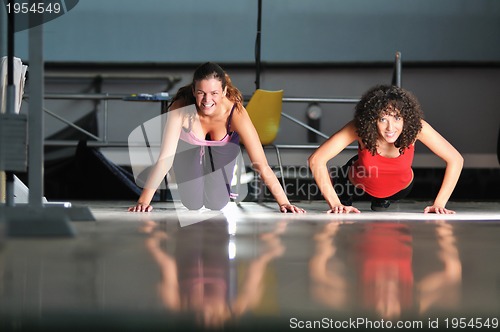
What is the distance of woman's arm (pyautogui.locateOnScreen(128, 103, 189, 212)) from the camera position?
2.59 m

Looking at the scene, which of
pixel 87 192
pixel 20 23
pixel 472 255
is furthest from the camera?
pixel 87 192

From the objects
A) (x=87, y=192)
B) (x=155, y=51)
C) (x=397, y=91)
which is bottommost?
(x=87, y=192)

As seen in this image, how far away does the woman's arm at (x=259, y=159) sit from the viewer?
2.63m

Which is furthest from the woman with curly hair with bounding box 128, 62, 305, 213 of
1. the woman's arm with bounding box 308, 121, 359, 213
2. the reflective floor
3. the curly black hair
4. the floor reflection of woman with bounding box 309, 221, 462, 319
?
the floor reflection of woman with bounding box 309, 221, 462, 319

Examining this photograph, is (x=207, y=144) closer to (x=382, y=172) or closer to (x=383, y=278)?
(x=382, y=172)

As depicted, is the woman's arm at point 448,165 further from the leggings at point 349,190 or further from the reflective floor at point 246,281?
the reflective floor at point 246,281

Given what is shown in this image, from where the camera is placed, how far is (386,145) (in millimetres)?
2928

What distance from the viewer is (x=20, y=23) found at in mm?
1865

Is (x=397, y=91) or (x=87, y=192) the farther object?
(x=87, y=192)

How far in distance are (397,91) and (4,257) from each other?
6.42ft

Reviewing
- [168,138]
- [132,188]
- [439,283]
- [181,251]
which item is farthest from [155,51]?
[439,283]

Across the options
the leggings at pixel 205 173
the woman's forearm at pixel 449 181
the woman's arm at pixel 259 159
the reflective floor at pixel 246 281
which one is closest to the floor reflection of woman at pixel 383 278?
the reflective floor at pixel 246 281

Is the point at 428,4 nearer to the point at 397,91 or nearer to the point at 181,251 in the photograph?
the point at 397,91

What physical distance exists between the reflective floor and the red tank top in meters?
1.19
